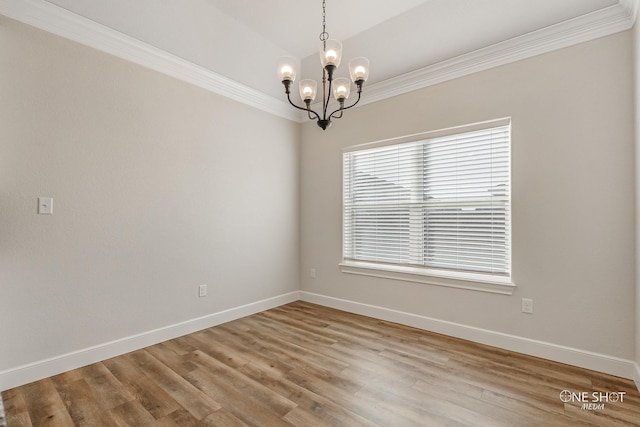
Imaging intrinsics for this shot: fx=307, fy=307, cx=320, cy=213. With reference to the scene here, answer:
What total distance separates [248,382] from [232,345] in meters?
0.72

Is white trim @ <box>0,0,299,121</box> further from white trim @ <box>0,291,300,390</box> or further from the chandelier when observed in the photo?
white trim @ <box>0,291,300,390</box>

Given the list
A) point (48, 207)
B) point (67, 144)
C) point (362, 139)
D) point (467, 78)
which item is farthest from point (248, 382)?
point (467, 78)

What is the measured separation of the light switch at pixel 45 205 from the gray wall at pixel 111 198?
3cm

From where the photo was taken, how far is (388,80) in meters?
3.56

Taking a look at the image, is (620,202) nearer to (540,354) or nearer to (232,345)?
(540,354)

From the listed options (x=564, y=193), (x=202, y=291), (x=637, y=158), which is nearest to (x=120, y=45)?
(x=202, y=291)

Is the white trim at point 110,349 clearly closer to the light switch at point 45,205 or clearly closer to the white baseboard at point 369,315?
the white baseboard at point 369,315

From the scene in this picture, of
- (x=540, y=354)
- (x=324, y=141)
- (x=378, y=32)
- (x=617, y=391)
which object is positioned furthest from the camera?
(x=324, y=141)

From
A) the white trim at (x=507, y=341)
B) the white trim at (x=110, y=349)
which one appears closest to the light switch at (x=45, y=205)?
the white trim at (x=110, y=349)

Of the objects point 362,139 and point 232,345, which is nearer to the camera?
point 232,345

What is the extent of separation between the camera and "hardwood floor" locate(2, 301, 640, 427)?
184cm

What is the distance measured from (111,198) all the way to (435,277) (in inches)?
125

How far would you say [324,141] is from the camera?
13.9 feet

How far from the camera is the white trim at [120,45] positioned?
225cm
